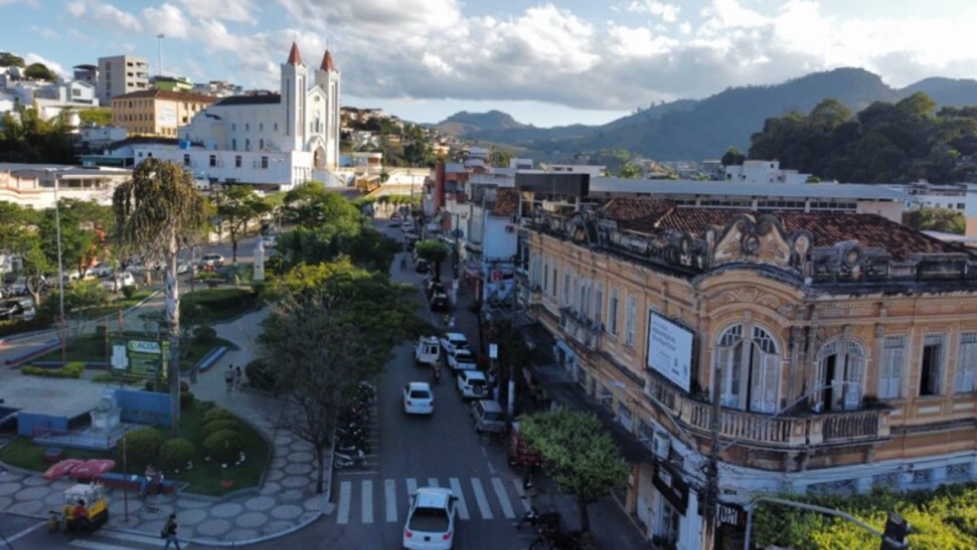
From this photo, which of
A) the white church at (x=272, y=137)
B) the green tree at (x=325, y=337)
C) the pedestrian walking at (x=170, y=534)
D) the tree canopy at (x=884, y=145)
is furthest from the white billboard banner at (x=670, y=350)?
the white church at (x=272, y=137)

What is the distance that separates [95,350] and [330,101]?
109103 mm

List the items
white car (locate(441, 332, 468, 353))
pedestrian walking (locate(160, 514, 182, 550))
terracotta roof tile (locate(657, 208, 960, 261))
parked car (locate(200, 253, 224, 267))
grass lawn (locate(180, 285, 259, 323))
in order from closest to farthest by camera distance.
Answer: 1. pedestrian walking (locate(160, 514, 182, 550))
2. terracotta roof tile (locate(657, 208, 960, 261))
3. white car (locate(441, 332, 468, 353))
4. grass lawn (locate(180, 285, 259, 323))
5. parked car (locate(200, 253, 224, 267))

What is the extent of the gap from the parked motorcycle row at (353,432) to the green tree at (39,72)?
189 meters

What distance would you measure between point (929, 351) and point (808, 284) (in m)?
5.13

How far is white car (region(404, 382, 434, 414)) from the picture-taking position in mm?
32312

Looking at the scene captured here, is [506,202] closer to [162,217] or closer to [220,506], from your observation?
[162,217]

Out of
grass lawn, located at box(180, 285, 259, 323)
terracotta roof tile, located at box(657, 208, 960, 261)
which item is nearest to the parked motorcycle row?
terracotta roof tile, located at box(657, 208, 960, 261)

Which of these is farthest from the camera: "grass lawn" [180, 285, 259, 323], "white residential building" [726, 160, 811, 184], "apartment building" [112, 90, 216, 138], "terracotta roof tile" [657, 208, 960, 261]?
"apartment building" [112, 90, 216, 138]

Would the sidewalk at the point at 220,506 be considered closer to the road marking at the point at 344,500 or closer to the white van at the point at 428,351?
the road marking at the point at 344,500

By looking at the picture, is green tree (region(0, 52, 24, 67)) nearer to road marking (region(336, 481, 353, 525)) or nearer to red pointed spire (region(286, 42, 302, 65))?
red pointed spire (region(286, 42, 302, 65))

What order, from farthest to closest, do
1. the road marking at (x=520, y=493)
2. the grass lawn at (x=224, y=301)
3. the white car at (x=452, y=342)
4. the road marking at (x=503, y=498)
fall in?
the grass lawn at (x=224, y=301) → the white car at (x=452, y=342) → the road marking at (x=520, y=493) → the road marking at (x=503, y=498)

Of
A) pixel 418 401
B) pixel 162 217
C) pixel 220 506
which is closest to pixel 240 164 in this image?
pixel 418 401

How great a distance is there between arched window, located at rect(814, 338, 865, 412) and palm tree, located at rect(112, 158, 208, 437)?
69.8 ft

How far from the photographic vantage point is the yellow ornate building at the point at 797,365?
60.8 ft
